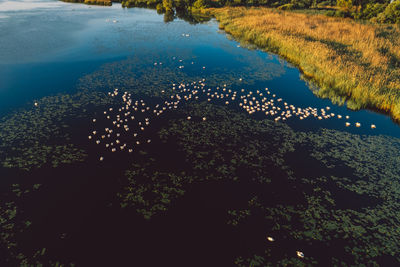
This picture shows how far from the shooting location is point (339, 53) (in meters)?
20.1

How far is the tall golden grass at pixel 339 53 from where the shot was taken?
1466 cm

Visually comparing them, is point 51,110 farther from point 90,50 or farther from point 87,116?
point 90,50

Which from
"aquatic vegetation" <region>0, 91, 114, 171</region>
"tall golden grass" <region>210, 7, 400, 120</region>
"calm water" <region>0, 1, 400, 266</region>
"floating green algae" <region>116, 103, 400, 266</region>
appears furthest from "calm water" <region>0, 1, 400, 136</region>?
"floating green algae" <region>116, 103, 400, 266</region>

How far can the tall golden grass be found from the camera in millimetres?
14664

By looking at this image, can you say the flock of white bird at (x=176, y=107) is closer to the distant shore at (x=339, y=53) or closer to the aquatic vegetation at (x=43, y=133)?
the aquatic vegetation at (x=43, y=133)

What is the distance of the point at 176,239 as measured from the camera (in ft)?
22.3

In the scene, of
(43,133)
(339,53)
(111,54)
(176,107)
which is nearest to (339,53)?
(339,53)

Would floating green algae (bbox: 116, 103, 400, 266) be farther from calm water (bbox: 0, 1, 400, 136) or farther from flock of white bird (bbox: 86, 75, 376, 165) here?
calm water (bbox: 0, 1, 400, 136)

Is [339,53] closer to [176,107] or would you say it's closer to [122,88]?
[176,107]

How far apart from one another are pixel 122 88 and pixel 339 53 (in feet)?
63.5

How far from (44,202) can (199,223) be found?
5.49 meters

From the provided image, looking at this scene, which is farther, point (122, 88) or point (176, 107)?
point (122, 88)

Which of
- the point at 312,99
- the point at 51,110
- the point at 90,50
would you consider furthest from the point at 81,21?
the point at 312,99

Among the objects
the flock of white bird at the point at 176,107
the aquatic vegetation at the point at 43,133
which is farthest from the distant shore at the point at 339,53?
the aquatic vegetation at the point at 43,133
